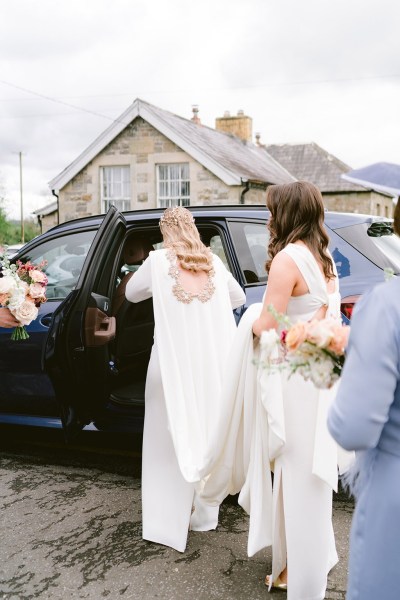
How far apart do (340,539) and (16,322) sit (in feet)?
7.53

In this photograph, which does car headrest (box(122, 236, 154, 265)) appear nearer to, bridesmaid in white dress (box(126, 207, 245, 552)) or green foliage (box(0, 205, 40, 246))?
bridesmaid in white dress (box(126, 207, 245, 552))

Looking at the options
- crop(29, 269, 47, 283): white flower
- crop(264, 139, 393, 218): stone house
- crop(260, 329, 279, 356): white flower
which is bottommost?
crop(260, 329, 279, 356): white flower

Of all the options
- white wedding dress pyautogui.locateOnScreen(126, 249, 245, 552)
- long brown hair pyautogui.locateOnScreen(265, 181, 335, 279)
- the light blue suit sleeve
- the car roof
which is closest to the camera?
the light blue suit sleeve

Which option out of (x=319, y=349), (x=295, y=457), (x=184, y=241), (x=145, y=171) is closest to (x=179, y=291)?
(x=184, y=241)

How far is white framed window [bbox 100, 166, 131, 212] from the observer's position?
2461cm

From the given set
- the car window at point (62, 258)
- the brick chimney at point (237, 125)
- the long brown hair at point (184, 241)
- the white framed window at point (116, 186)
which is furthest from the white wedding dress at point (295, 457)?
the brick chimney at point (237, 125)

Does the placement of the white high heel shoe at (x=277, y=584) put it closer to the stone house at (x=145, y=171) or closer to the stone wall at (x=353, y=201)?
the stone house at (x=145, y=171)

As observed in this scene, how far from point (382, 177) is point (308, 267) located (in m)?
1.42

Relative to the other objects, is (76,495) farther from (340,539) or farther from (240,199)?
(240,199)

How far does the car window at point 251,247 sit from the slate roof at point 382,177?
283 cm

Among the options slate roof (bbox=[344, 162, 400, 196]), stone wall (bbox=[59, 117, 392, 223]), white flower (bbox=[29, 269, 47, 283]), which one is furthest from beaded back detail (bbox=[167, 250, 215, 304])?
stone wall (bbox=[59, 117, 392, 223])

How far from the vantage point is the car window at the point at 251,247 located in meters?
4.41

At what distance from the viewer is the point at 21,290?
383 centimetres

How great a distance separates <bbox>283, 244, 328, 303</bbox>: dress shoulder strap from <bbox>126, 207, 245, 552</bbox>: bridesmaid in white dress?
0.87 m
